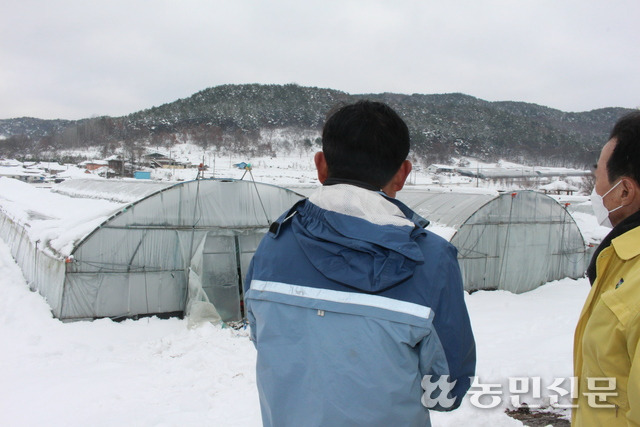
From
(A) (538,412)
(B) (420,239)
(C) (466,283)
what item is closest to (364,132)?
(B) (420,239)

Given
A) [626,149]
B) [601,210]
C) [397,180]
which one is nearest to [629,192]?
[626,149]

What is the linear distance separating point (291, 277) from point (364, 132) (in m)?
0.58

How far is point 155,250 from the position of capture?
924cm

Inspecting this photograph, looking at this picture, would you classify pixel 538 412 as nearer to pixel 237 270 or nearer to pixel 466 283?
pixel 237 270

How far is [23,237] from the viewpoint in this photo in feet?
38.0

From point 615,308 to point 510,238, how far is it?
1256 centimetres

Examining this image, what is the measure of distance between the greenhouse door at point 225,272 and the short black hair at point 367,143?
8525mm

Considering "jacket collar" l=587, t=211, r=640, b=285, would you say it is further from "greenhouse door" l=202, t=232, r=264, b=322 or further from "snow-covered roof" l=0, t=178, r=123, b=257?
"snow-covered roof" l=0, t=178, r=123, b=257

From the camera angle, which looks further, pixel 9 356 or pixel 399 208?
pixel 9 356

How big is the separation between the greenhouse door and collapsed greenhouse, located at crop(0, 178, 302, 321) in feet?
0.08

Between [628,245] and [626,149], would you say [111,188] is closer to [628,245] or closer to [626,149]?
[626,149]

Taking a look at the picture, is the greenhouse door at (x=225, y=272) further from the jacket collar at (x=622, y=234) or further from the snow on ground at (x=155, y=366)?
the jacket collar at (x=622, y=234)

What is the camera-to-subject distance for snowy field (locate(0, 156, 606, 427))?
16.1 ft

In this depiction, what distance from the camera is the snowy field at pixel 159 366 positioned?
4.89 meters
